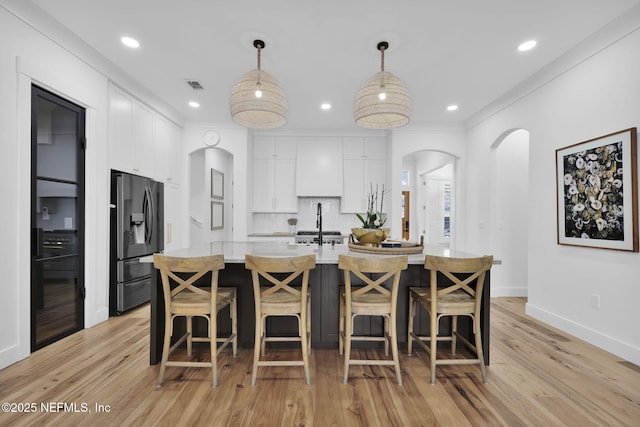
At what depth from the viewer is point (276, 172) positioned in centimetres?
591

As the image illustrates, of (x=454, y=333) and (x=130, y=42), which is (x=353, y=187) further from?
(x=130, y=42)

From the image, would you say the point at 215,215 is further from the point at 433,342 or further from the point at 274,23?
the point at 433,342

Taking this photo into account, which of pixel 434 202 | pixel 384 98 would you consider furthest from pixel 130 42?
pixel 434 202

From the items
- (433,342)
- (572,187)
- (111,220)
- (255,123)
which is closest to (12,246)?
(111,220)

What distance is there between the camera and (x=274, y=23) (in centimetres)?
268

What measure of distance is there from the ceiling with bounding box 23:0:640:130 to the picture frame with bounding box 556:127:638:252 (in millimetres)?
1025

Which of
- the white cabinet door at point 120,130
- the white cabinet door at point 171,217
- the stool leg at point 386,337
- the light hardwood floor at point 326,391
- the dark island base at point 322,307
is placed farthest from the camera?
the white cabinet door at point 171,217

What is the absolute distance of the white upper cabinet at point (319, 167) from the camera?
5.85 metres

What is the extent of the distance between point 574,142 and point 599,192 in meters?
0.61

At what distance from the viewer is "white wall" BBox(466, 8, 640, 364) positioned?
2.63 m

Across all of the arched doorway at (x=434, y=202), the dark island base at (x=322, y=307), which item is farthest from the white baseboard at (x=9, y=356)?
the arched doorway at (x=434, y=202)

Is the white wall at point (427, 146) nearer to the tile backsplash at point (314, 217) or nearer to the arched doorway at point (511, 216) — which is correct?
the arched doorway at point (511, 216)

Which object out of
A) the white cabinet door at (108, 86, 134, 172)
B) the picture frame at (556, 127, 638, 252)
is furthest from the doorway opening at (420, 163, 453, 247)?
the white cabinet door at (108, 86, 134, 172)

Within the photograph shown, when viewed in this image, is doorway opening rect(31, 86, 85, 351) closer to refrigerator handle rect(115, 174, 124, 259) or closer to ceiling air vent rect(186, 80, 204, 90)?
refrigerator handle rect(115, 174, 124, 259)
